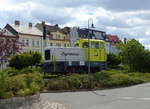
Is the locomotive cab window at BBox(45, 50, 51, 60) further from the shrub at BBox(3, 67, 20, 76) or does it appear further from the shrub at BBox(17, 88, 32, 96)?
the shrub at BBox(17, 88, 32, 96)

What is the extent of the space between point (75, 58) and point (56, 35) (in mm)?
55682

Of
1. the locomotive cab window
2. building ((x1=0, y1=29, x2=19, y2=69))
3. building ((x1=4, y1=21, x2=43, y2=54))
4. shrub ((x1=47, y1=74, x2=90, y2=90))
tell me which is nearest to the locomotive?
the locomotive cab window

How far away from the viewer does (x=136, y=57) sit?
42.9m

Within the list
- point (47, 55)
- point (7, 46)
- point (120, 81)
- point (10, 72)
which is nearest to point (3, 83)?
point (7, 46)

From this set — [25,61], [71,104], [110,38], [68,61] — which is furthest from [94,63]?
[110,38]

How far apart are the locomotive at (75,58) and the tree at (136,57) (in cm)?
1187

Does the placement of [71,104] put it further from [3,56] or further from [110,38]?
[110,38]

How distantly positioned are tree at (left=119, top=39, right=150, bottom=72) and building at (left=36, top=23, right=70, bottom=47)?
40706 mm

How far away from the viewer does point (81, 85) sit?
74.4ft

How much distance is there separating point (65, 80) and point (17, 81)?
919cm

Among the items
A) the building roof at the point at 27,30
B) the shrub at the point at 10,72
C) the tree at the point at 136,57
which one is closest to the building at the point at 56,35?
the building roof at the point at 27,30

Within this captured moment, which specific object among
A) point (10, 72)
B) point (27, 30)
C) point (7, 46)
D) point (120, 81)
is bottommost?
point (120, 81)

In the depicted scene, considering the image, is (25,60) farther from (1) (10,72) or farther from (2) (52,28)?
(1) (10,72)

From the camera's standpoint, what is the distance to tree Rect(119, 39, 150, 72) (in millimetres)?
43031
